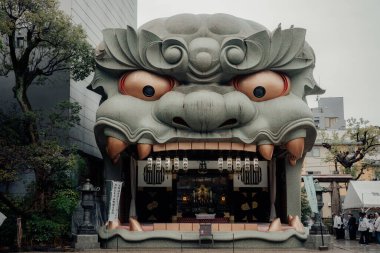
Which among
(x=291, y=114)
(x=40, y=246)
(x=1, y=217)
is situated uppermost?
(x=291, y=114)

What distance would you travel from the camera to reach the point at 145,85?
867 inches

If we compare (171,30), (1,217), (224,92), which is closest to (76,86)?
(171,30)

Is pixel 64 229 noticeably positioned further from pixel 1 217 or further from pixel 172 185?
pixel 1 217

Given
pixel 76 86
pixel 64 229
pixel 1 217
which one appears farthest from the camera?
pixel 76 86

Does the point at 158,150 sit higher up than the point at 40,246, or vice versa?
the point at 158,150

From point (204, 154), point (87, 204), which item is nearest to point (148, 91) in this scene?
point (87, 204)

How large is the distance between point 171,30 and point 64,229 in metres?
9.95

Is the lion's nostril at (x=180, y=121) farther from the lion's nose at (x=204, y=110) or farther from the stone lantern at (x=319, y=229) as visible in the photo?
the stone lantern at (x=319, y=229)

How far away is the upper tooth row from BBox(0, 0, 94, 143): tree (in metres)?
5.54

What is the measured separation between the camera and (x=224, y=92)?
22.1 m

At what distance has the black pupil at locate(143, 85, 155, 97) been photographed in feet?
72.5

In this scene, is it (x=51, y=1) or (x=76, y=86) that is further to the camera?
(x=76, y=86)

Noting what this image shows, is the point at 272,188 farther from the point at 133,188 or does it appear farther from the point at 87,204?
the point at 87,204

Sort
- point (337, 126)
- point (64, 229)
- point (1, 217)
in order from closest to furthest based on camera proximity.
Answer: point (1, 217) → point (64, 229) → point (337, 126)
